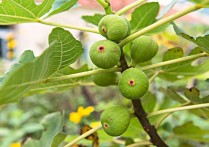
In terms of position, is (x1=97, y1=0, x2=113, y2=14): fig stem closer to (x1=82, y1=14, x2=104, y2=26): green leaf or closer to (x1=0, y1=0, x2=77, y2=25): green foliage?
(x1=0, y1=0, x2=77, y2=25): green foliage

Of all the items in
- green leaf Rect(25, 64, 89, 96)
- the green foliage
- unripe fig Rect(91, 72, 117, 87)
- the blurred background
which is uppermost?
the blurred background

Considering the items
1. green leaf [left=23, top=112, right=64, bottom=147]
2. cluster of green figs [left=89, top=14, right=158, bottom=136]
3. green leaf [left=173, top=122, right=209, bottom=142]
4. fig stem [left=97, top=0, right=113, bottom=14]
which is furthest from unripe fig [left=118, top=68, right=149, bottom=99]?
green leaf [left=173, top=122, right=209, bottom=142]

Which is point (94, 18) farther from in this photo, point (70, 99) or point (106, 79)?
point (70, 99)

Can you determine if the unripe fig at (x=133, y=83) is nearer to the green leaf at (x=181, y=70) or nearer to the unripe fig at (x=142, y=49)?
the unripe fig at (x=142, y=49)

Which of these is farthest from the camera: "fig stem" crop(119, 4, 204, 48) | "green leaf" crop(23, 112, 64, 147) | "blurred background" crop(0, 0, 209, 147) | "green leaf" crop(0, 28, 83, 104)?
"blurred background" crop(0, 0, 209, 147)

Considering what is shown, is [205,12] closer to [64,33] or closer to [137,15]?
[137,15]

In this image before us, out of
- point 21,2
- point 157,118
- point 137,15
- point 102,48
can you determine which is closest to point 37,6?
point 21,2
